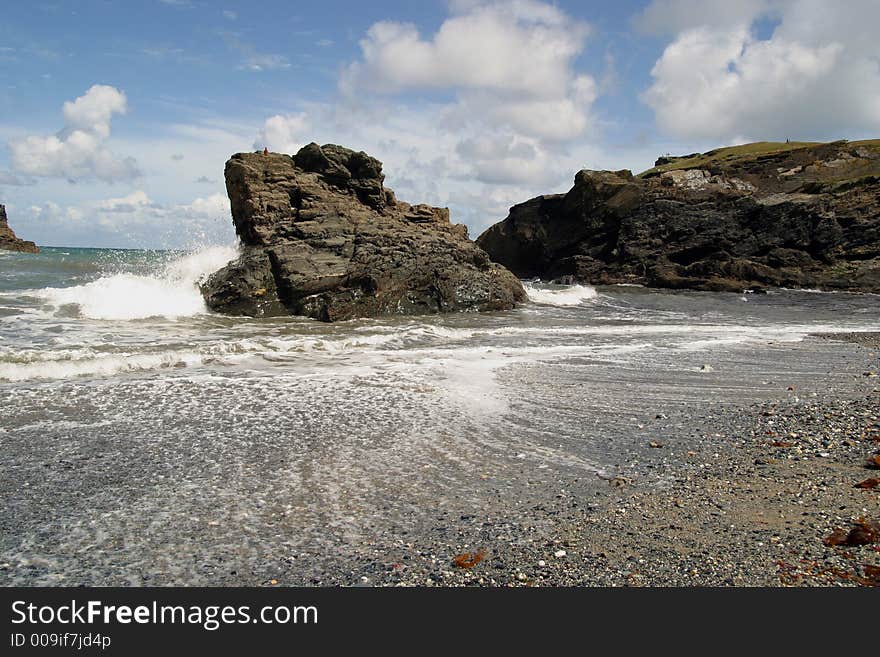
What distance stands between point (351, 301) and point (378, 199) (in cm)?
545

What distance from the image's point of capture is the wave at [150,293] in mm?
16938

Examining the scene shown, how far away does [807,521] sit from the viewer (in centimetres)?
430

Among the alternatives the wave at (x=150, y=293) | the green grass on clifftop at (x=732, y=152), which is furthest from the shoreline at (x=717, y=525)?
the green grass on clifftop at (x=732, y=152)

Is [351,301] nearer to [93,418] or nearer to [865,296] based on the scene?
[93,418]

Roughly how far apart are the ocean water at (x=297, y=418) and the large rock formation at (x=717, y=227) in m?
24.5

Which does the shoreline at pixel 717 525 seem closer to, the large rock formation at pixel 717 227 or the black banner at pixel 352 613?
the black banner at pixel 352 613

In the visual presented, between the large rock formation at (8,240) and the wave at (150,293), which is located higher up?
the large rock formation at (8,240)

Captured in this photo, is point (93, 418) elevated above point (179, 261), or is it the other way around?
point (179, 261)

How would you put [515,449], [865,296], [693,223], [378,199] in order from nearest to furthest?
[515,449]
[378,199]
[865,296]
[693,223]

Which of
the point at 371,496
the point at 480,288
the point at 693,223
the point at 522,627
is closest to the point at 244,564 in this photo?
the point at 371,496

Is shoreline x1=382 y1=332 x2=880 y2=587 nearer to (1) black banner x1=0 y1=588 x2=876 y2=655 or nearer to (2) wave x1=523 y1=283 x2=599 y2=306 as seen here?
(1) black banner x1=0 y1=588 x2=876 y2=655

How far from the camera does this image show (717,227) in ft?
135

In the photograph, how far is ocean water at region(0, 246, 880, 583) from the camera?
4332mm

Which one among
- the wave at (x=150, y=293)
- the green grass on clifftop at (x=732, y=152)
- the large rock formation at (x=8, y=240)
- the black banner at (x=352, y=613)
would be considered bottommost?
the black banner at (x=352, y=613)
